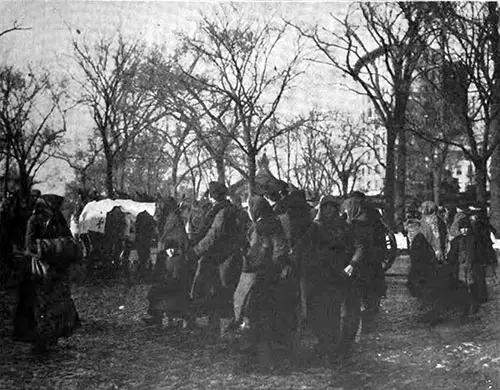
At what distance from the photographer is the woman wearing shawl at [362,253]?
5.63m

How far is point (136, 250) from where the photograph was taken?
21.1ft

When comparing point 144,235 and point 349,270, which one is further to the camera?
point 144,235

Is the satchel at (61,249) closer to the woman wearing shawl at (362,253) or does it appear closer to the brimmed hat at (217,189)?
the brimmed hat at (217,189)

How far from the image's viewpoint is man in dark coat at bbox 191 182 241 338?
5.79 meters

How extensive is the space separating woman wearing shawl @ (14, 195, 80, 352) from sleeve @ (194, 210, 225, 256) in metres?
1.24

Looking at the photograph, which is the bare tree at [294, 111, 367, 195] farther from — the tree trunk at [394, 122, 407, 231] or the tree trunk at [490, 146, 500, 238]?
the tree trunk at [490, 146, 500, 238]

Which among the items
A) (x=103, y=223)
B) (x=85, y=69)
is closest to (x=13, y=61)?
(x=85, y=69)

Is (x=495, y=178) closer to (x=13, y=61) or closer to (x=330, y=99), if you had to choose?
(x=330, y=99)

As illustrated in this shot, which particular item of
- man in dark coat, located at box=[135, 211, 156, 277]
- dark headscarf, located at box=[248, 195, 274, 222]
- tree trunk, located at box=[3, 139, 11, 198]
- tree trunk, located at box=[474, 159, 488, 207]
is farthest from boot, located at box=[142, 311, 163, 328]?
tree trunk, located at box=[474, 159, 488, 207]

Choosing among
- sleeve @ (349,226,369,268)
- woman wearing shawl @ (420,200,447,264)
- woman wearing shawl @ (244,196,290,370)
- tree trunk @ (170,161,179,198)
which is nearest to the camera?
woman wearing shawl @ (244,196,290,370)

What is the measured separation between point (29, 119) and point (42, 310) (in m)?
1.63

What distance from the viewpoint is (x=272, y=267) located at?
16.5 feet

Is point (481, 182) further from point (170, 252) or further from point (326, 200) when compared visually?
point (170, 252)

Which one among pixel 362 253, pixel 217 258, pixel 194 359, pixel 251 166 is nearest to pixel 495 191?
pixel 362 253
